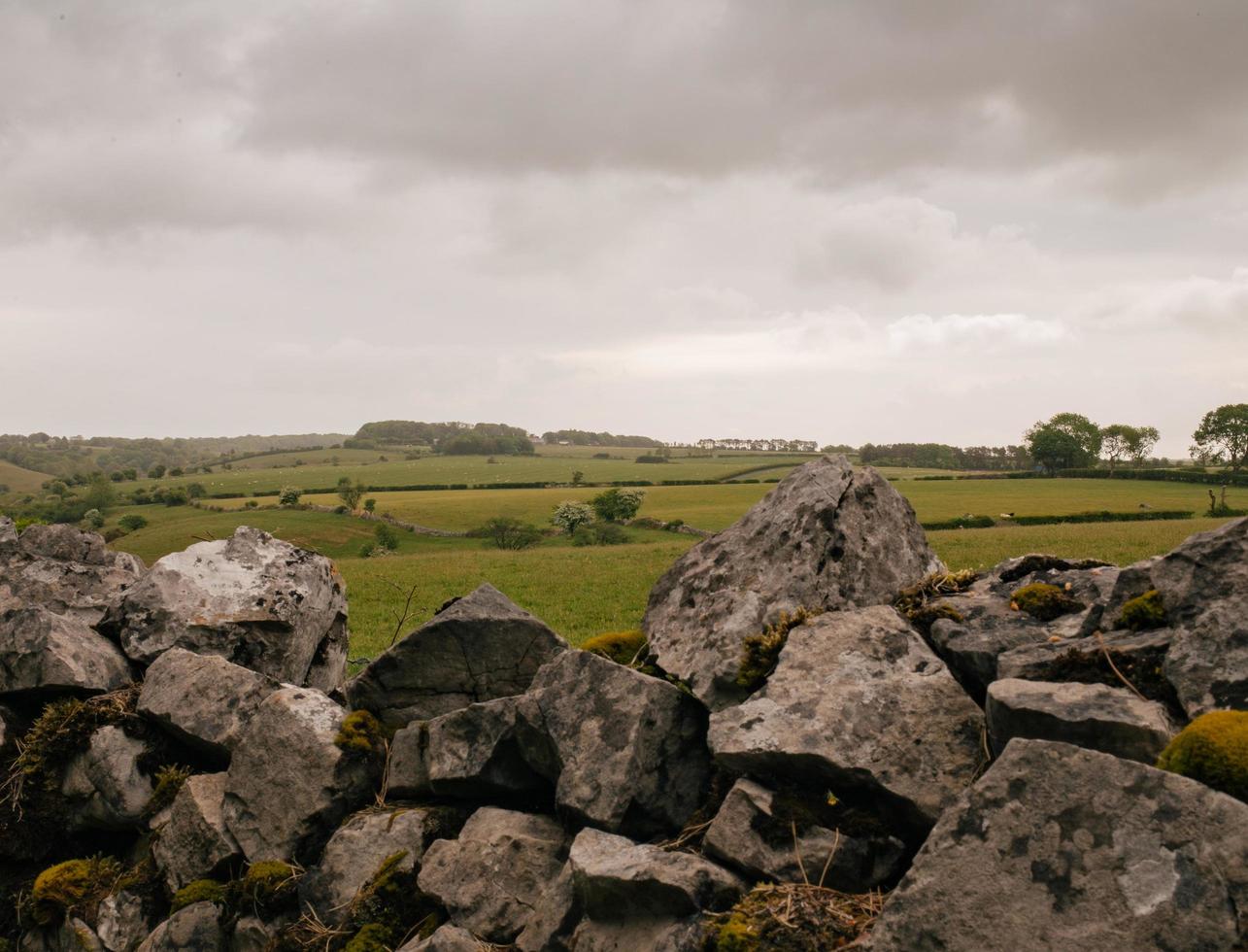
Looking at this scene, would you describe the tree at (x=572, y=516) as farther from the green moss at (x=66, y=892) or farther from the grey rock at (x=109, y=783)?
the green moss at (x=66, y=892)

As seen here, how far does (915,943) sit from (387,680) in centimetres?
444

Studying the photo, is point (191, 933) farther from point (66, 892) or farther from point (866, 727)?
point (866, 727)

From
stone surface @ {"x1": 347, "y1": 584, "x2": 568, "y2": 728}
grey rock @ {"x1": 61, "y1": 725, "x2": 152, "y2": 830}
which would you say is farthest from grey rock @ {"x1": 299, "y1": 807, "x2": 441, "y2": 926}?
grey rock @ {"x1": 61, "y1": 725, "x2": 152, "y2": 830}

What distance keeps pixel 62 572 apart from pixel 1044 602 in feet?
29.1

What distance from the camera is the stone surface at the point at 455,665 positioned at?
6.41 meters

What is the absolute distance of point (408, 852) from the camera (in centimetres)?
541

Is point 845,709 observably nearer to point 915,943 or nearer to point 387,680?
point 915,943

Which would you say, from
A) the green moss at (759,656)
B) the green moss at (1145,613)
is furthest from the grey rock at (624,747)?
the green moss at (1145,613)

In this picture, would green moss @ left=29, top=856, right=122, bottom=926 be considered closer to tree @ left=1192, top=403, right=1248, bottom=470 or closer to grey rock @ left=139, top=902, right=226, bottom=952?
grey rock @ left=139, top=902, right=226, bottom=952

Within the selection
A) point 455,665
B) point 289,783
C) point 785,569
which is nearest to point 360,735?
point 289,783

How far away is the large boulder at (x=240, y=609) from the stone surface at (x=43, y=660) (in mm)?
418

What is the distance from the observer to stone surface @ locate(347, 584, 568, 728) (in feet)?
21.0

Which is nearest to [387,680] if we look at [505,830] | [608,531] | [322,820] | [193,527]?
[322,820]

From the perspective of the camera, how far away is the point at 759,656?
198 inches
